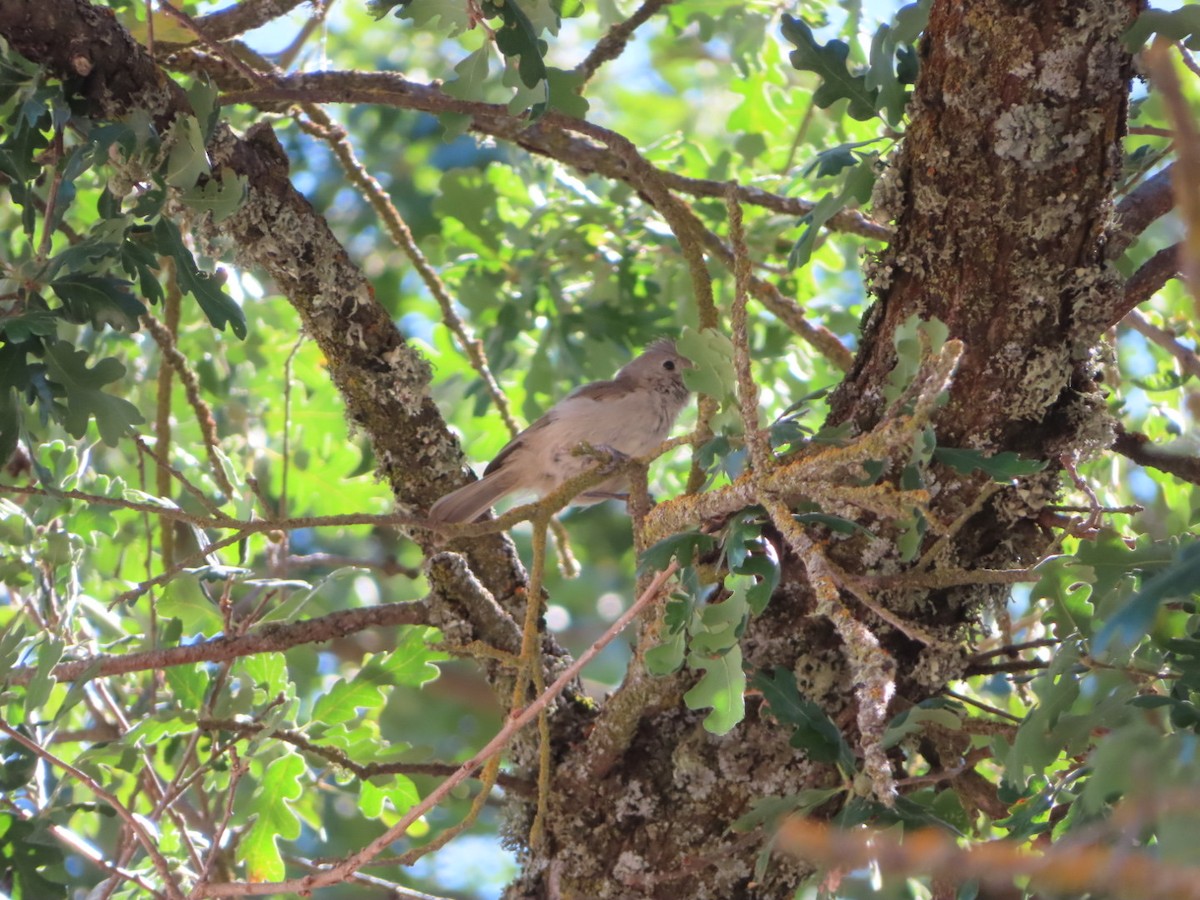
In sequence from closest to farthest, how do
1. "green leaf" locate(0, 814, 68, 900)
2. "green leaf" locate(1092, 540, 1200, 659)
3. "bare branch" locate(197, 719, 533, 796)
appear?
→ "green leaf" locate(1092, 540, 1200, 659), "green leaf" locate(0, 814, 68, 900), "bare branch" locate(197, 719, 533, 796)

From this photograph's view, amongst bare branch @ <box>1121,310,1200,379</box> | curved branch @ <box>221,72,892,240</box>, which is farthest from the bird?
bare branch @ <box>1121,310,1200,379</box>

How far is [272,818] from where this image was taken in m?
2.97

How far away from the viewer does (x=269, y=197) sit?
8.79ft

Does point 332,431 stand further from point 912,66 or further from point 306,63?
point 912,66

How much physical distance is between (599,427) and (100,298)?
2596 millimetres

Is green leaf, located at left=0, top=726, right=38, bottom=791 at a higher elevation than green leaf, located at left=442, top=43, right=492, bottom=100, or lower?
lower

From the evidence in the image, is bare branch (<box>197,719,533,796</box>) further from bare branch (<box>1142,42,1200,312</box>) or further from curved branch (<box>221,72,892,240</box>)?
bare branch (<box>1142,42,1200,312</box>)

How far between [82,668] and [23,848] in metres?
0.42

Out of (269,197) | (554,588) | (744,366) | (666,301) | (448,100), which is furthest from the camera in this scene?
(554,588)

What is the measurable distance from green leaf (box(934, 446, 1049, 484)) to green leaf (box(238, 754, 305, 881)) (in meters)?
1.78

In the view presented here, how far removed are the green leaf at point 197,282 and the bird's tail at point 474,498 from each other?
591mm

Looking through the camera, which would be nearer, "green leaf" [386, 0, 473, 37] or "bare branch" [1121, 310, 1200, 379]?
"green leaf" [386, 0, 473, 37]

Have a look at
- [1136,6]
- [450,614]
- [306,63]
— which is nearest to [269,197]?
[450,614]

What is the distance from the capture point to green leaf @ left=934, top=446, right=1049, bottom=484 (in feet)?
6.40
